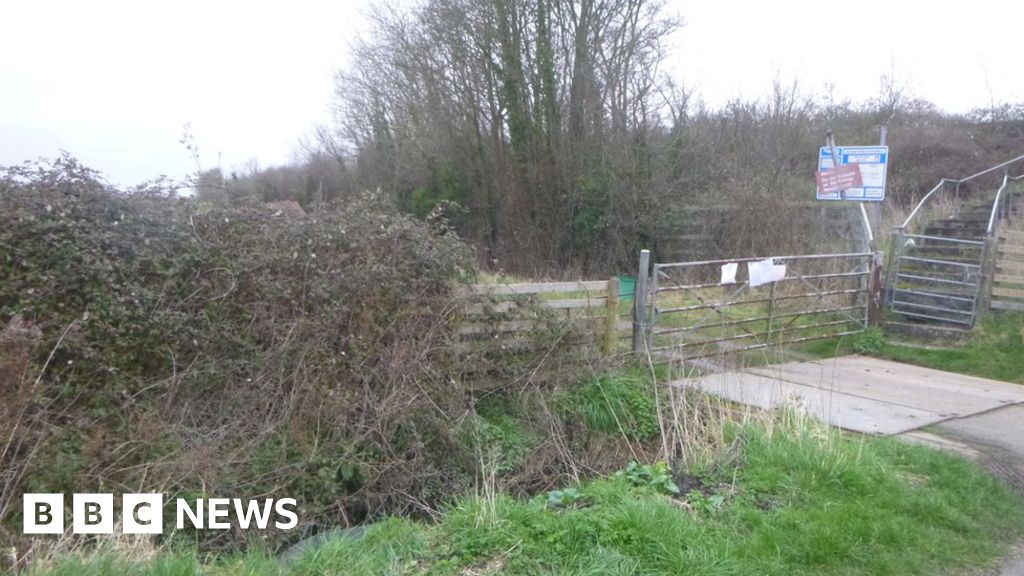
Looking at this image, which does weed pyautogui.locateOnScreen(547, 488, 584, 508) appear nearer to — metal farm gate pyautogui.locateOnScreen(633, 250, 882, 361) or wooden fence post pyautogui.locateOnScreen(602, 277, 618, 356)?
A: metal farm gate pyautogui.locateOnScreen(633, 250, 882, 361)

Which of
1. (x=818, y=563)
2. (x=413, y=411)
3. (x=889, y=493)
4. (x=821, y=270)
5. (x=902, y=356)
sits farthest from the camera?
(x=821, y=270)

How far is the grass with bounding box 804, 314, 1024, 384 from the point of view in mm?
11266

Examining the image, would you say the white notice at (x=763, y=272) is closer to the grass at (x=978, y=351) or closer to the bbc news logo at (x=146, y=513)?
the grass at (x=978, y=351)

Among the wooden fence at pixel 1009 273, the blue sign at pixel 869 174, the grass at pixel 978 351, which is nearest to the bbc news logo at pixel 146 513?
the grass at pixel 978 351

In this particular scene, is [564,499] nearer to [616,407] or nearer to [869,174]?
[616,407]

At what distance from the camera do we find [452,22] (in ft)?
78.6

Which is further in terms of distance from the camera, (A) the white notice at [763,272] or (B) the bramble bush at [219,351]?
(A) the white notice at [763,272]

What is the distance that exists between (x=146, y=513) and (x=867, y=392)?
780cm

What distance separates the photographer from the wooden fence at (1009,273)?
12.2 meters

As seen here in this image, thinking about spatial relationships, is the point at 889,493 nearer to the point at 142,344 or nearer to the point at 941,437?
the point at 941,437

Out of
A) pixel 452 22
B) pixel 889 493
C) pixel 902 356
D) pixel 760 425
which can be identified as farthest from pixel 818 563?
pixel 452 22

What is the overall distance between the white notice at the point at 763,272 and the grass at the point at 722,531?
16.2ft

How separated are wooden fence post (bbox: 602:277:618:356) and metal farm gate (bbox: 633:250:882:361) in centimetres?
35

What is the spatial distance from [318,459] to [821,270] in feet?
37.4
